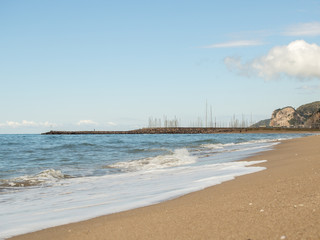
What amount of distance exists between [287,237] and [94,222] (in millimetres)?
2879

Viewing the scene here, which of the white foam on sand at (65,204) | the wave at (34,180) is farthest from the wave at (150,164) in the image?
the white foam on sand at (65,204)

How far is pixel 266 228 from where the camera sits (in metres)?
3.77

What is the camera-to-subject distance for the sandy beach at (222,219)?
376 cm

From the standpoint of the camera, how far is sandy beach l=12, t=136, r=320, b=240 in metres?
3.76

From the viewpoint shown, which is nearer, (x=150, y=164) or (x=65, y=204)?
(x=65, y=204)

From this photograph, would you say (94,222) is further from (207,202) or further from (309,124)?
(309,124)

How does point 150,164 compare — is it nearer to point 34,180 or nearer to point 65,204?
point 34,180

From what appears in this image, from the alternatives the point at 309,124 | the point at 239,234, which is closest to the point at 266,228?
the point at 239,234

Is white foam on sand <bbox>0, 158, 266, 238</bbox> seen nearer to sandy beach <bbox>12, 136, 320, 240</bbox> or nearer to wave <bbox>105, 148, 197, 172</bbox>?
sandy beach <bbox>12, 136, 320, 240</bbox>

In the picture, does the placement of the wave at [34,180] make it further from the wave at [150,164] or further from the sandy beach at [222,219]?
the sandy beach at [222,219]

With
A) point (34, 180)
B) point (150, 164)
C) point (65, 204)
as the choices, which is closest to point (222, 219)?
point (65, 204)

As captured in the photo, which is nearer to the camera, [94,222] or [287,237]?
[287,237]

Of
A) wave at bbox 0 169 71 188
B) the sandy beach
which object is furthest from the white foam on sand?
wave at bbox 0 169 71 188

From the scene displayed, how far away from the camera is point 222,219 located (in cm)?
433
